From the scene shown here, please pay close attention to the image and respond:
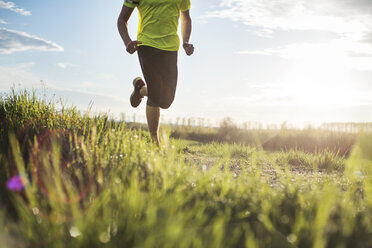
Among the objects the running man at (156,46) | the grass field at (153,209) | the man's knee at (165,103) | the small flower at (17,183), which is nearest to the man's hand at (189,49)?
the running man at (156,46)

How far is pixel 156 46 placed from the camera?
3.64 meters

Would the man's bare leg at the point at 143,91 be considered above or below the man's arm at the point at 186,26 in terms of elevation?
below

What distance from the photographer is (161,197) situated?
186 cm

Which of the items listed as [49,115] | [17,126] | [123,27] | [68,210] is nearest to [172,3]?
[123,27]

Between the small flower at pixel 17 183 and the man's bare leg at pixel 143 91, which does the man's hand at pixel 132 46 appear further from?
the small flower at pixel 17 183

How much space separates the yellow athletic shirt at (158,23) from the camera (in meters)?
3.66

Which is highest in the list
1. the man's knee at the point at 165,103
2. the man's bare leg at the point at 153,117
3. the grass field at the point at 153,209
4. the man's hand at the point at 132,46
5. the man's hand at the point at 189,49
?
the man's hand at the point at 189,49

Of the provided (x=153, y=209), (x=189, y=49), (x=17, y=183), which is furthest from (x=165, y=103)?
(x=153, y=209)

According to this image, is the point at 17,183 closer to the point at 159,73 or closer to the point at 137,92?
the point at 159,73

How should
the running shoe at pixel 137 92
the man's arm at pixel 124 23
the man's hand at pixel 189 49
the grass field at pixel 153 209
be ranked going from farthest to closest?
the running shoe at pixel 137 92, the man's hand at pixel 189 49, the man's arm at pixel 124 23, the grass field at pixel 153 209

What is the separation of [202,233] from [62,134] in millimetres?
1930

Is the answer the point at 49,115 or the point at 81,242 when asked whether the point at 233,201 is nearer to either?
the point at 81,242

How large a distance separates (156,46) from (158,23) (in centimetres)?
28

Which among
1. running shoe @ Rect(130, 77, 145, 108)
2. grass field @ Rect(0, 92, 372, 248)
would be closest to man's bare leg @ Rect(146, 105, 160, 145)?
running shoe @ Rect(130, 77, 145, 108)
